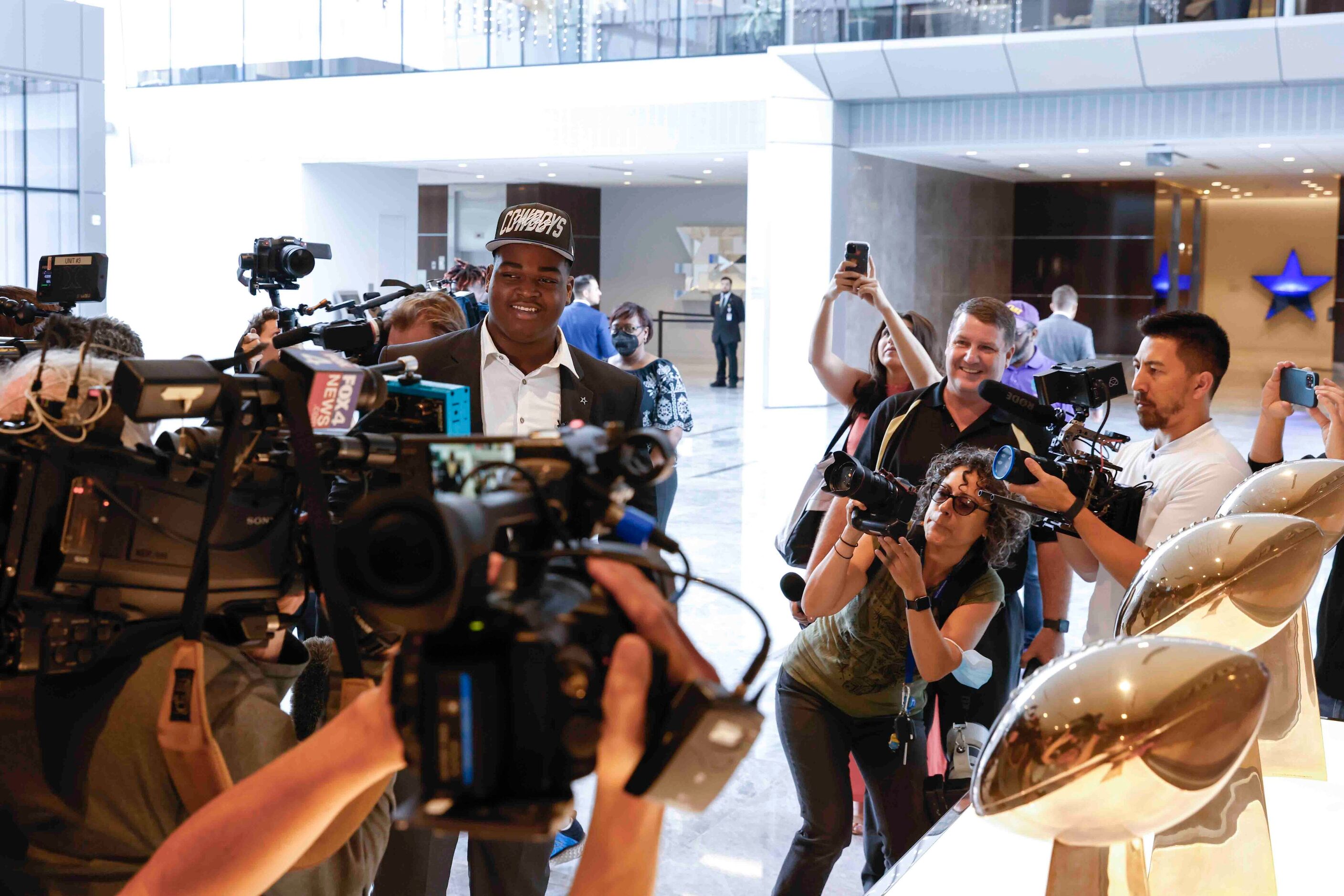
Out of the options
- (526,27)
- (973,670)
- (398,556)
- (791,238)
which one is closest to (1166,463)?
(973,670)

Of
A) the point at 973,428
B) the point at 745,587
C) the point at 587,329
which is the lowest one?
the point at 745,587

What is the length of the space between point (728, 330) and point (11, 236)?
9708mm

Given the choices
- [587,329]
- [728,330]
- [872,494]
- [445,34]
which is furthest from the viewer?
[728,330]

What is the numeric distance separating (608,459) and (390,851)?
1.91m

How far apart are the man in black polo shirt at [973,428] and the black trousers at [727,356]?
46.5 feet

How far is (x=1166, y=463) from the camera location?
2811 mm

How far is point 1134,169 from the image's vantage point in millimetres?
18266

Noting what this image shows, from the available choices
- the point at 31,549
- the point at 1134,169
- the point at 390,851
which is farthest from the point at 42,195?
the point at 1134,169

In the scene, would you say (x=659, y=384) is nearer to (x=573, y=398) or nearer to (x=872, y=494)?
(x=573, y=398)

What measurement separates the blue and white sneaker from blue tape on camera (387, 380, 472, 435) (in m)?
1.85

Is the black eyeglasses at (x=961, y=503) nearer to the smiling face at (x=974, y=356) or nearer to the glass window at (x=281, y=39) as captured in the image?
the smiling face at (x=974, y=356)

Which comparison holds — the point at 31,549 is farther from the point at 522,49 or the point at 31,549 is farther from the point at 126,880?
the point at 522,49

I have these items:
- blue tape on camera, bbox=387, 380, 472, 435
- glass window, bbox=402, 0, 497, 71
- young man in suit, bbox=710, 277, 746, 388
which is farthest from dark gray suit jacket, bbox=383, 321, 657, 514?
young man in suit, bbox=710, 277, 746, 388

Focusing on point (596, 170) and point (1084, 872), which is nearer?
point (1084, 872)
